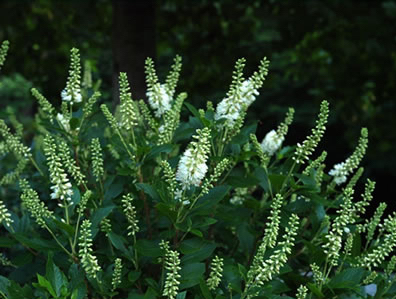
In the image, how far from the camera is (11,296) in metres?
2.38

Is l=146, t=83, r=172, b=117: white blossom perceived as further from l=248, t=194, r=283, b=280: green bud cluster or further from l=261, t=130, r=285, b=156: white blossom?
l=248, t=194, r=283, b=280: green bud cluster

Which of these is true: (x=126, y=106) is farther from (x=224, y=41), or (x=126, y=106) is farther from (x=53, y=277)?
(x=224, y=41)

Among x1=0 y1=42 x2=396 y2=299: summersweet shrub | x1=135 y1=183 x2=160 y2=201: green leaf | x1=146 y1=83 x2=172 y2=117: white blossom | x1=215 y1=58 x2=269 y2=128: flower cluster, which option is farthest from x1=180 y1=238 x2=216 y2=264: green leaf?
x1=146 y1=83 x2=172 y2=117: white blossom

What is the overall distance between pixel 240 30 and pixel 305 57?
1033 millimetres

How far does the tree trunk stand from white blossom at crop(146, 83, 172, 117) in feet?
10.5

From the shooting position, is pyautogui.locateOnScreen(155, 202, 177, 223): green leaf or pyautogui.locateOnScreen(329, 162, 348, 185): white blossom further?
pyautogui.locateOnScreen(329, 162, 348, 185): white blossom

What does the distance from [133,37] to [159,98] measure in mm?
3512

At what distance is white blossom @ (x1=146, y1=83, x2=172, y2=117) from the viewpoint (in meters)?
3.01

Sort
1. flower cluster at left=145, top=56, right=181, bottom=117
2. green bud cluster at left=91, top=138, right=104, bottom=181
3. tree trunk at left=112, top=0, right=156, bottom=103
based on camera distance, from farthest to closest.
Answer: tree trunk at left=112, top=0, right=156, bottom=103
flower cluster at left=145, top=56, right=181, bottom=117
green bud cluster at left=91, top=138, right=104, bottom=181

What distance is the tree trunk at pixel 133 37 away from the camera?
633cm

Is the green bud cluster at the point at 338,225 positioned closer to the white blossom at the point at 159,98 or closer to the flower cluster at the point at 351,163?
the flower cluster at the point at 351,163

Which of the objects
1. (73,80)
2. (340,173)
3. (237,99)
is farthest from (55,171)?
(340,173)

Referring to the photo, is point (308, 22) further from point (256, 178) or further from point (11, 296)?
point (11, 296)

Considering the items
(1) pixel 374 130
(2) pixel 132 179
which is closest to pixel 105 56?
(1) pixel 374 130
